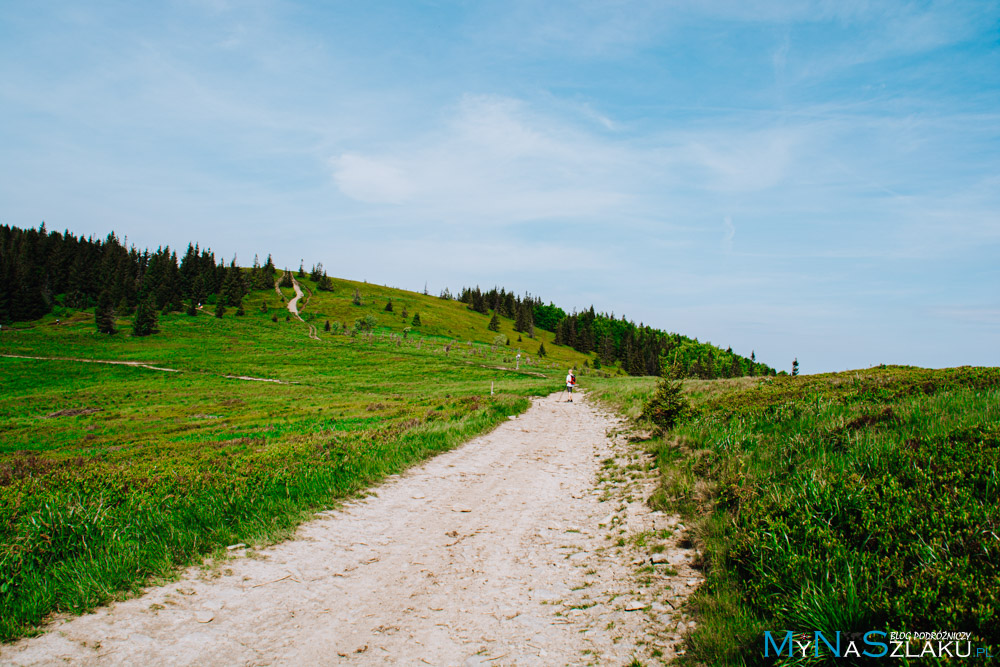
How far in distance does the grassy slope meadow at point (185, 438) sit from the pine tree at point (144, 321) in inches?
139

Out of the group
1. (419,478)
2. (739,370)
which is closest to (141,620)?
(419,478)

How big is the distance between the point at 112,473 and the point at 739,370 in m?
190

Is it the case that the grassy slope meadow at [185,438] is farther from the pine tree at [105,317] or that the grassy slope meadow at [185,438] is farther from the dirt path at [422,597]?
the pine tree at [105,317]

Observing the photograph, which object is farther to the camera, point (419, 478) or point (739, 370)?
point (739, 370)

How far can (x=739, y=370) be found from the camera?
169m

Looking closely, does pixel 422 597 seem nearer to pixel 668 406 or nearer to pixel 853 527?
pixel 853 527

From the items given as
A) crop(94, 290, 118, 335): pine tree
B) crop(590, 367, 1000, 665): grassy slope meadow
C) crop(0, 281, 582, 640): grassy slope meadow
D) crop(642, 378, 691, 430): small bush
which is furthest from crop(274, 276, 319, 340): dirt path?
crop(590, 367, 1000, 665): grassy slope meadow

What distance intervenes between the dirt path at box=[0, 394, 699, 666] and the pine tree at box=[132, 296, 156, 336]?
10592 centimetres

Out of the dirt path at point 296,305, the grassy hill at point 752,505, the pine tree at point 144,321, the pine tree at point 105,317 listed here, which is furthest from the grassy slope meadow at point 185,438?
the dirt path at point 296,305

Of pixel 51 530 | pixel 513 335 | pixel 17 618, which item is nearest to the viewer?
pixel 17 618

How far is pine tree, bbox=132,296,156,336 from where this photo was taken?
3463 inches

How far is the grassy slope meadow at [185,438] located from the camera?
578 cm

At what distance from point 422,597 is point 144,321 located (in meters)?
110

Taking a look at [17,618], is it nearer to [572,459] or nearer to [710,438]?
[572,459]
